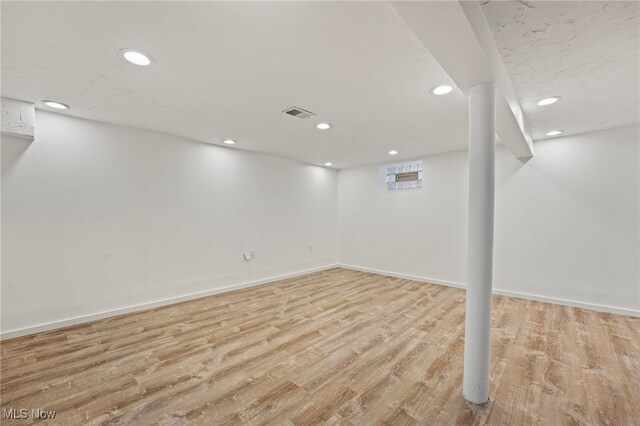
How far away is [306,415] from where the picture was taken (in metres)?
1.67

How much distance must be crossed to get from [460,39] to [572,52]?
1.07 metres

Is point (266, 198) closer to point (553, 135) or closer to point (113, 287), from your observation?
point (113, 287)

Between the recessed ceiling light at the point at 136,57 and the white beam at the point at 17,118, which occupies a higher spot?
the recessed ceiling light at the point at 136,57

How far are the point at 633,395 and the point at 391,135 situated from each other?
10.9ft

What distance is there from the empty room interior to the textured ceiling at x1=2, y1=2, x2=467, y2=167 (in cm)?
2

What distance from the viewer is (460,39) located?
139 centimetres

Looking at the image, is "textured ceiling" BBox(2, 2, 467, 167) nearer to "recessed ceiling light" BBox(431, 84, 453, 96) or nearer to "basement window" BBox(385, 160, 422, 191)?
"recessed ceiling light" BBox(431, 84, 453, 96)

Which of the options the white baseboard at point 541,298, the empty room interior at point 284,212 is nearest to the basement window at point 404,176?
the empty room interior at point 284,212

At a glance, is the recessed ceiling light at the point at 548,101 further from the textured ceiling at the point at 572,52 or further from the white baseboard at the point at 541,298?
the white baseboard at the point at 541,298

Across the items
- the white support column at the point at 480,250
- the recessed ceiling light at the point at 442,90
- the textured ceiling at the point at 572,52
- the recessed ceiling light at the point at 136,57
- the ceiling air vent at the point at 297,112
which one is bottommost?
the white support column at the point at 480,250

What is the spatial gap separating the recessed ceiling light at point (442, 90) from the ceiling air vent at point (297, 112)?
127 cm

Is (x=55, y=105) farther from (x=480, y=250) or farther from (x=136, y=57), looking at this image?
(x=480, y=250)

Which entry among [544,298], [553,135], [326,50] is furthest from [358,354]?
[553,135]

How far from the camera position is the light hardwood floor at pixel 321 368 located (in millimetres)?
1705
